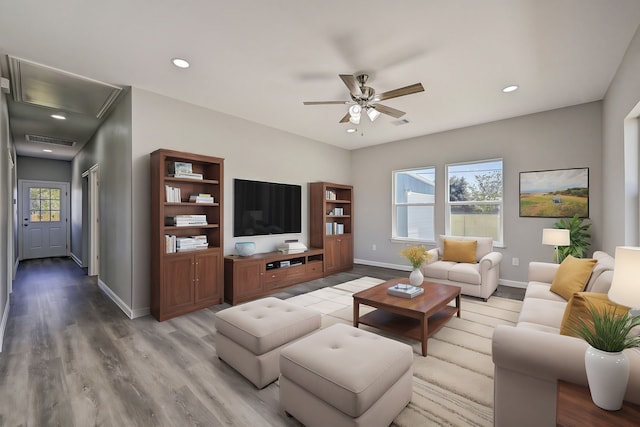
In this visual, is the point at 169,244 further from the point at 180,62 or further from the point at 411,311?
the point at 411,311

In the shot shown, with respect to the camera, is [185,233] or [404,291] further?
[185,233]

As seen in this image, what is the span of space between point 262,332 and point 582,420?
5.73 ft

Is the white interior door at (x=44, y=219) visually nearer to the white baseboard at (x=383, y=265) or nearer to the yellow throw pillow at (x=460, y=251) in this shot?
the white baseboard at (x=383, y=265)

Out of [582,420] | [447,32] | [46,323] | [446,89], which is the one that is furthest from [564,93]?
[46,323]

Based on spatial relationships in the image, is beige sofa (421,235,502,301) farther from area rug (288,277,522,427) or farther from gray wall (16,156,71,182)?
gray wall (16,156,71,182)

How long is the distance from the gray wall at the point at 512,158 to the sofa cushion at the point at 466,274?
111 centimetres

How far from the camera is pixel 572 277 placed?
2.66 metres

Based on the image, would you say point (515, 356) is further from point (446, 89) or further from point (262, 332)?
point (446, 89)

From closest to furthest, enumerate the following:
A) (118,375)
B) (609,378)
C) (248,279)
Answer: (609,378), (118,375), (248,279)

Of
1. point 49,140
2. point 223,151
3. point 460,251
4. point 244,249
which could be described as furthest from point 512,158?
point 49,140

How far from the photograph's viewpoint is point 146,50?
2660 mm

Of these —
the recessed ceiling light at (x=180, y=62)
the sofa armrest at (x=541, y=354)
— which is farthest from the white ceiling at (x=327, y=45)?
the sofa armrest at (x=541, y=354)

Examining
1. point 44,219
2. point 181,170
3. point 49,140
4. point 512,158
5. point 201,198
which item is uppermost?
point 49,140

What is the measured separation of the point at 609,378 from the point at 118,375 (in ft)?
9.94
